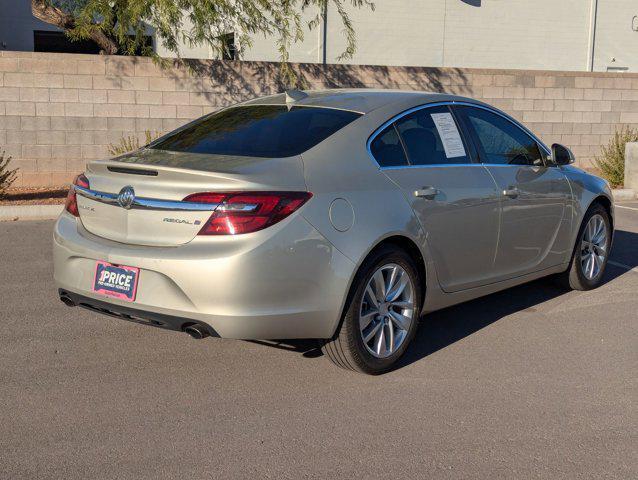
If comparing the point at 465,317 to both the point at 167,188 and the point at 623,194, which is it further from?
the point at 623,194

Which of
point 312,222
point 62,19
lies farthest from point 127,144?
point 312,222

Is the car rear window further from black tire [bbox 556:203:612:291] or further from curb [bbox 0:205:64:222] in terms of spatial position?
curb [bbox 0:205:64:222]

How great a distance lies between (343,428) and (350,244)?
0.99 meters

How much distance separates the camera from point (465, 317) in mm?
6262

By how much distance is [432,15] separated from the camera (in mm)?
25281

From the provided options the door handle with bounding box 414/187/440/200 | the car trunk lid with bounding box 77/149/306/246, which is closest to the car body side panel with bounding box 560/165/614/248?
the door handle with bounding box 414/187/440/200

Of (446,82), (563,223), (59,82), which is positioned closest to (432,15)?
(446,82)

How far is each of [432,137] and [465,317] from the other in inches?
59.8

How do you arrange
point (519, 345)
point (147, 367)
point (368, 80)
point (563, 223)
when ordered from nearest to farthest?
1. point (147, 367)
2. point (519, 345)
3. point (563, 223)
4. point (368, 80)

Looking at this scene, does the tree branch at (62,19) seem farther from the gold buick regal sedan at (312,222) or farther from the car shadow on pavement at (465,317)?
the car shadow on pavement at (465,317)

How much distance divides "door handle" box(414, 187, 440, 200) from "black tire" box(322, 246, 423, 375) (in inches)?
14.8

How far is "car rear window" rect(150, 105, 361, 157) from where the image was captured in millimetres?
4840

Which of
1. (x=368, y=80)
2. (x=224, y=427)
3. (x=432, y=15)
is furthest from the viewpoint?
(x=432, y=15)

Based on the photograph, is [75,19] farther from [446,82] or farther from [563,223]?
[563,223]
